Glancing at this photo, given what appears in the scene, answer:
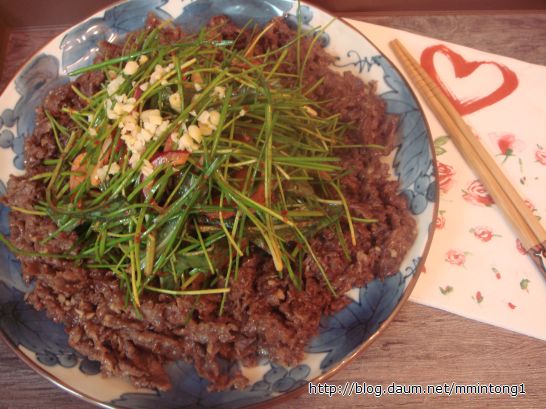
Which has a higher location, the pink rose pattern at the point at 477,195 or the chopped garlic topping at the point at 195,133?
the chopped garlic topping at the point at 195,133

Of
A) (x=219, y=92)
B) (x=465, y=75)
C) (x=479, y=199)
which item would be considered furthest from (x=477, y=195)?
(x=219, y=92)

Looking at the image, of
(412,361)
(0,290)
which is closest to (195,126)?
(0,290)

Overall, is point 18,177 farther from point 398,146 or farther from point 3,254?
point 398,146

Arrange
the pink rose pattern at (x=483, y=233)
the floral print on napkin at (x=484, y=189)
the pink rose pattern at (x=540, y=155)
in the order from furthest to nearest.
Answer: the pink rose pattern at (x=540, y=155) → the pink rose pattern at (x=483, y=233) → the floral print on napkin at (x=484, y=189)

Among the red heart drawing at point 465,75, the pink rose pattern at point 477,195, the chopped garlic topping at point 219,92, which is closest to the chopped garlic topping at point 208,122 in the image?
the chopped garlic topping at point 219,92

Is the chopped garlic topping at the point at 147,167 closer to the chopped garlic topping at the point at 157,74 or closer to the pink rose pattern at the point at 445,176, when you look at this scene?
the chopped garlic topping at the point at 157,74

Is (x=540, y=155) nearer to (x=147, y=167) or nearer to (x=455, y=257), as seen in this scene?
(x=455, y=257)
